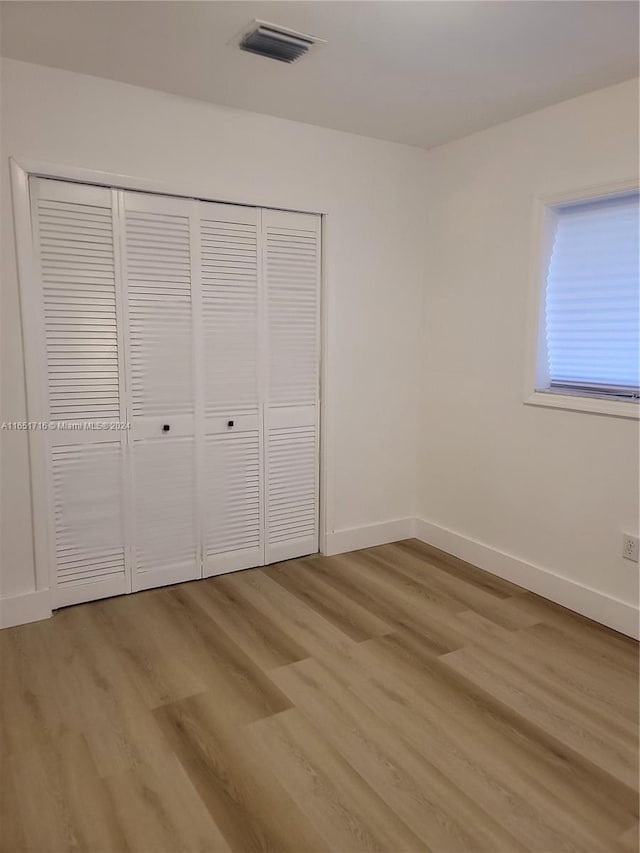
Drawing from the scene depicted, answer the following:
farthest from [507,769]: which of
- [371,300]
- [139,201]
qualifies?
[139,201]

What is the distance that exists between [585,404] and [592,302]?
49 cm

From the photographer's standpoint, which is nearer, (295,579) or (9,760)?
(9,760)

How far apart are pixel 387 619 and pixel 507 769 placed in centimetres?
104

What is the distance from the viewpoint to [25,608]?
9.33ft

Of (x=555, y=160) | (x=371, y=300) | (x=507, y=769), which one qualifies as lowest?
(x=507, y=769)

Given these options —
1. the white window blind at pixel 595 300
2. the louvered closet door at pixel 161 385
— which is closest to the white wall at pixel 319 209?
the louvered closet door at pixel 161 385

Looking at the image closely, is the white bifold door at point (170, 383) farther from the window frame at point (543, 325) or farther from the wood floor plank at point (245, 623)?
the window frame at point (543, 325)

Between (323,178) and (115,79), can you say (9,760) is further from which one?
(323,178)

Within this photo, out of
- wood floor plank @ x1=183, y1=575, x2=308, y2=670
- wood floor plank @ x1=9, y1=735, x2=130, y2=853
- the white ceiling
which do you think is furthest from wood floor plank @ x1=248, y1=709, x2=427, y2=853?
the white ceiling

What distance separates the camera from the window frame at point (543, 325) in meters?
2.82

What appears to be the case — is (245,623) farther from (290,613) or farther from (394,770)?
(394,770)

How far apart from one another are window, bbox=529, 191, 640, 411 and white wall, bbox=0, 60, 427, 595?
38.5 inches

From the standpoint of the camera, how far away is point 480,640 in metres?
2.75

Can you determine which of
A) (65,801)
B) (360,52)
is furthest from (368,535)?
(360,52)
